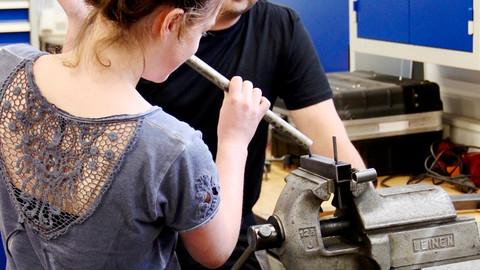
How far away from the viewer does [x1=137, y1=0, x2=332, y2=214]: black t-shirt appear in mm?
1530

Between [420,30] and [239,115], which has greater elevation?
[239,115]

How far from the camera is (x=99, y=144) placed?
34.4 inches

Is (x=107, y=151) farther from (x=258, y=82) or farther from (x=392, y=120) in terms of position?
(x=392, y=120)

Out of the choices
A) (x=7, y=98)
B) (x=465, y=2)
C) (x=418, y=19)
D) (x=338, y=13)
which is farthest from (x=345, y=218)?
(x=338, y=13)

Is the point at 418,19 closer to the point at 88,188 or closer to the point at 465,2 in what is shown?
the point at 465,2

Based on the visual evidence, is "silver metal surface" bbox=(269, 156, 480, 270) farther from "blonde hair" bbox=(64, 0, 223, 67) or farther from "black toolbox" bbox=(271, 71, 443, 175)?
"black toolbox" bbox=(271, 71, 443, 175)

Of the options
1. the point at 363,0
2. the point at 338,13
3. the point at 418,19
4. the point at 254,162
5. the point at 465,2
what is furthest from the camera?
the point at 338,13

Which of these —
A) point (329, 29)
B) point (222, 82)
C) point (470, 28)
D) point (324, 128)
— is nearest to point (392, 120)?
point (470, 28)

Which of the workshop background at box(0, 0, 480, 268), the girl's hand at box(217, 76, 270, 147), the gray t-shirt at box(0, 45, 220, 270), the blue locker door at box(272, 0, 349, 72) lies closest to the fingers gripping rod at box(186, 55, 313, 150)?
the girl's hand at box(217, 76, 270, 147)

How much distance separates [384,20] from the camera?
220 cm

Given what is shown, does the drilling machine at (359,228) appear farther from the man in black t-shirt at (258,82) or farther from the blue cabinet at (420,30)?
the blue cabinet at (420,30)

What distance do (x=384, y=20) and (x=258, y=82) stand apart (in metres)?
0.79

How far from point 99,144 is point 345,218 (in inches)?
15.7

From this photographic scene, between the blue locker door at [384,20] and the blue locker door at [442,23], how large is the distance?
0.13ft
